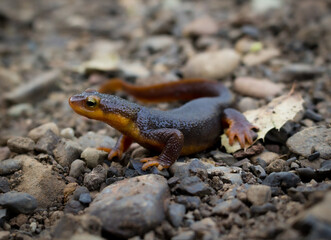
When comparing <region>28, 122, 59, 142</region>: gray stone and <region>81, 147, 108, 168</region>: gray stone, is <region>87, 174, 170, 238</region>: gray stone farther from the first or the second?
<region>28, 122, 59, 142</region>: gray stone

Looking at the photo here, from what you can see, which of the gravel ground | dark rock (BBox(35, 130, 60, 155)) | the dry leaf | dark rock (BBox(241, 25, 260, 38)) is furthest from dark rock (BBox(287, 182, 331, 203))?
dark rock (BBox(241, 25, 260, 38))

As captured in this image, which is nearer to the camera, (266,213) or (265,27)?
(266,213)

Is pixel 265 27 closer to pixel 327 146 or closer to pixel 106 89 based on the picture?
pixel 106 89

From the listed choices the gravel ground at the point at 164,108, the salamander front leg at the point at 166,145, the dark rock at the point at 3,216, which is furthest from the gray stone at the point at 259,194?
the dark rock at the point at 3,216

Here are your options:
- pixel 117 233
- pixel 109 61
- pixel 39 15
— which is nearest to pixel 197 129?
pixel 117 233

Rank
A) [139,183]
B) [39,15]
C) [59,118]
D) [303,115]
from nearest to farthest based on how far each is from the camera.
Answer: [139,183]
[303,115]
[59,118]
[39,15]

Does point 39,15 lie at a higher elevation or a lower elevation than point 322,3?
lower
